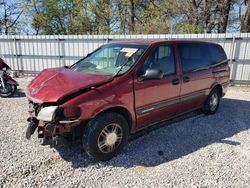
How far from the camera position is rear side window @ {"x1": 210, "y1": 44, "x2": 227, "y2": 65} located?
230 inches

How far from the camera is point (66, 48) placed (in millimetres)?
10867

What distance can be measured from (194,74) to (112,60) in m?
1.79

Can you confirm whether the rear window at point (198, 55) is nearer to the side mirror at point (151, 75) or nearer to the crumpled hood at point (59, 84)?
the side mirror at point (151, 75)

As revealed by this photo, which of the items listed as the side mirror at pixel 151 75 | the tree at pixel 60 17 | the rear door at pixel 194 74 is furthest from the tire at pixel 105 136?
the tree at pixel 60 17

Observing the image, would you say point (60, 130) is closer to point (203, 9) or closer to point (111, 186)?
point (111, 186)

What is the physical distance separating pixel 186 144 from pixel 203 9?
16.1 m

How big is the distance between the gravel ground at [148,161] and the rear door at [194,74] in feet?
1.86

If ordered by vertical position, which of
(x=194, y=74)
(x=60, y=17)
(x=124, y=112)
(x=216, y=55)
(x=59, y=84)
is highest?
(x=60, y=17)

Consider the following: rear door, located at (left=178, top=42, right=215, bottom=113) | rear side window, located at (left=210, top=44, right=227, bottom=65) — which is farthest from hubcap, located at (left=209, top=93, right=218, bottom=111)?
rear side window, located at (left=210, top=44, right=227, bottom=65)

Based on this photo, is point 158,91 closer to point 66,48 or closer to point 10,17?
point 66,48

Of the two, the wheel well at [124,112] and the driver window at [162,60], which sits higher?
the driver window at [162,60]

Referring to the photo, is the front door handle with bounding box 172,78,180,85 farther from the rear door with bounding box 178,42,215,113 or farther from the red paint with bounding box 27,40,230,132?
the rear door with bounding box 178,42,215,113

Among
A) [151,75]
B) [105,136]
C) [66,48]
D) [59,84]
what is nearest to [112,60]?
[151,75]

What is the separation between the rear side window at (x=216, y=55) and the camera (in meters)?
5.84
